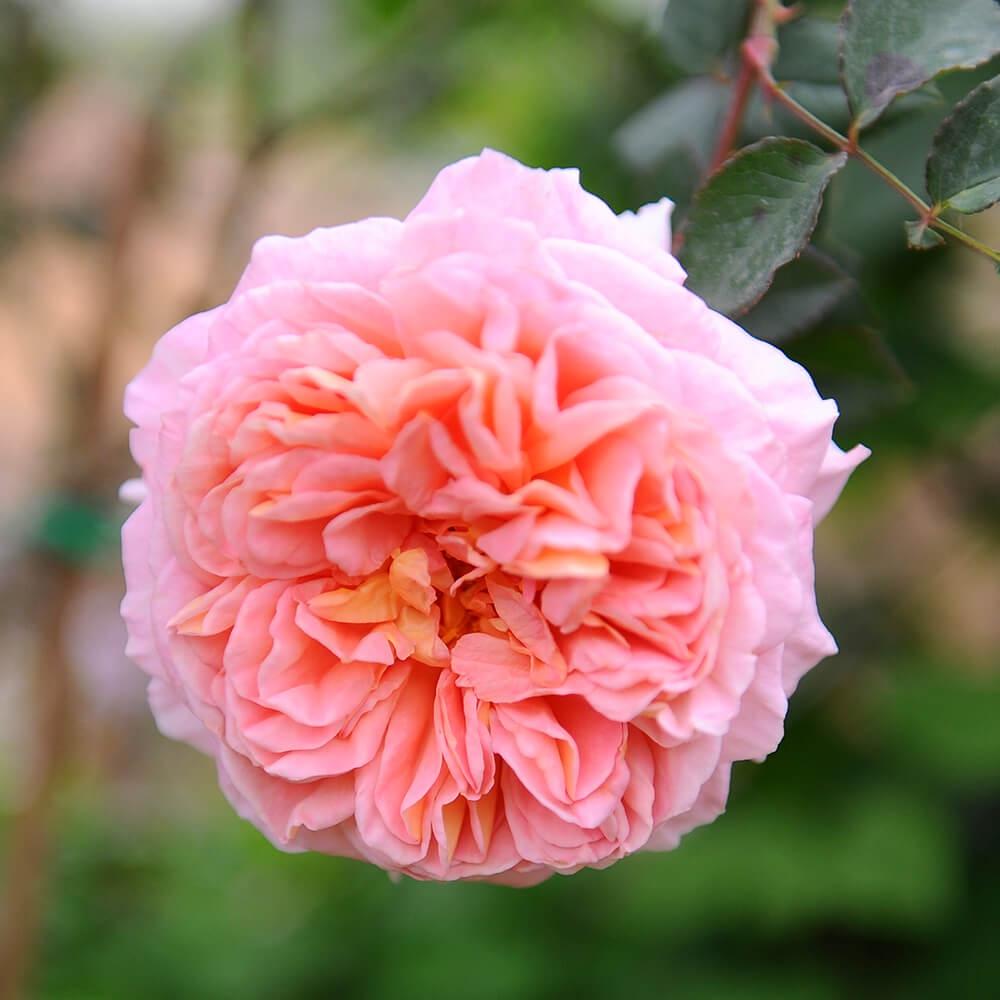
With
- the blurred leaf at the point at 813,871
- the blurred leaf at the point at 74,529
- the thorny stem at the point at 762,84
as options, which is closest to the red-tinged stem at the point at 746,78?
the thorny stem at the point at 762,84

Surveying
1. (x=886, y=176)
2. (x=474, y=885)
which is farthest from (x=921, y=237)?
(x=474, y=885)

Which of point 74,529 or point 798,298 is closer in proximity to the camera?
point 798,298

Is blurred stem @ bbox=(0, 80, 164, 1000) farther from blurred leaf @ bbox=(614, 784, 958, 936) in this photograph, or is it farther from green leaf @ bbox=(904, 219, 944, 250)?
green leaf @ bbox=(904, 219, 944, 250)

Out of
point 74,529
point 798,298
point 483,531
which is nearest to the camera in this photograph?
point 483,531

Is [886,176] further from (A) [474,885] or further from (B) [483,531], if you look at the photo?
(A) [474,885]

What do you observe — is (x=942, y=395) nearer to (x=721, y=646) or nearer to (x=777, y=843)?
(x=777, y=843)

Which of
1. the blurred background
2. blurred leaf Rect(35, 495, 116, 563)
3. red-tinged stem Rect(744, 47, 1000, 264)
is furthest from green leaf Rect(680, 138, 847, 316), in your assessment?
blurred leaf Rect(35, 495, 116, 563)

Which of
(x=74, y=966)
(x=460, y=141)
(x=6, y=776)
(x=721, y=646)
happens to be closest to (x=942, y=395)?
(x=460, y=141)
